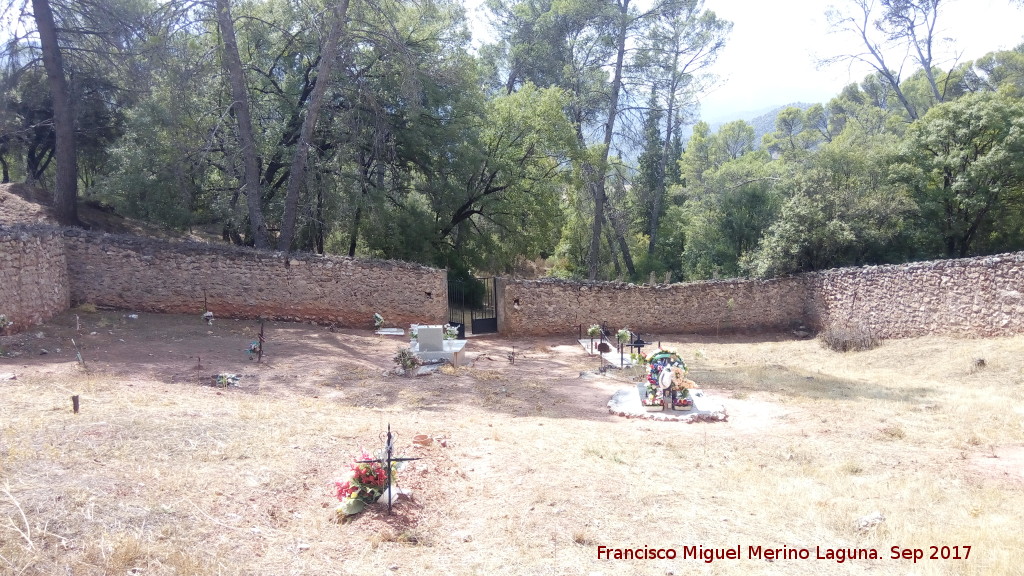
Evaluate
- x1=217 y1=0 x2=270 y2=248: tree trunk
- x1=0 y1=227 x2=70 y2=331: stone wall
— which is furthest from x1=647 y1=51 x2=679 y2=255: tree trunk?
x1=0 y1=227 x2=70 y2=331: stone wall

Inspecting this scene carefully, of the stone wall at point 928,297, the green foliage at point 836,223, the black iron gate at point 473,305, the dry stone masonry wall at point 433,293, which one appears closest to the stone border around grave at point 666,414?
the black iron gate at point 473,305

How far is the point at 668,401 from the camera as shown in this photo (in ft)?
29.3

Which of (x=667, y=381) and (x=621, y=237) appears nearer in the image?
(x=667, y=381)

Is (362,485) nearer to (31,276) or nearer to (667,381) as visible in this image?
(667,381)

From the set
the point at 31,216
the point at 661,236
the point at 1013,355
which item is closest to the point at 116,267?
the point at 31,216

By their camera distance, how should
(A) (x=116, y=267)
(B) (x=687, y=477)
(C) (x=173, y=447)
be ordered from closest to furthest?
(C) (x=173, y=447) < (B) (x=687, y=477) < (A) (x=116, y=267)

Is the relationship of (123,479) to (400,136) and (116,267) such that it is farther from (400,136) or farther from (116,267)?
(400,136)

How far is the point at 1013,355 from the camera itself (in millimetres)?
10969

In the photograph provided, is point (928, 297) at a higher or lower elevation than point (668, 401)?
higher

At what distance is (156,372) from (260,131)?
10.9 meters

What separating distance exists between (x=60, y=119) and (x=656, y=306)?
638 inches

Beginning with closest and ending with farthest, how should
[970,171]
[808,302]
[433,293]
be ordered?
[433,293] → [970,171] → [808,302]

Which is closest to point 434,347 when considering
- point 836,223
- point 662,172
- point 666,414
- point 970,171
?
point 666,414

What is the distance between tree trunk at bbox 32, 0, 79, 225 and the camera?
47.5ft
